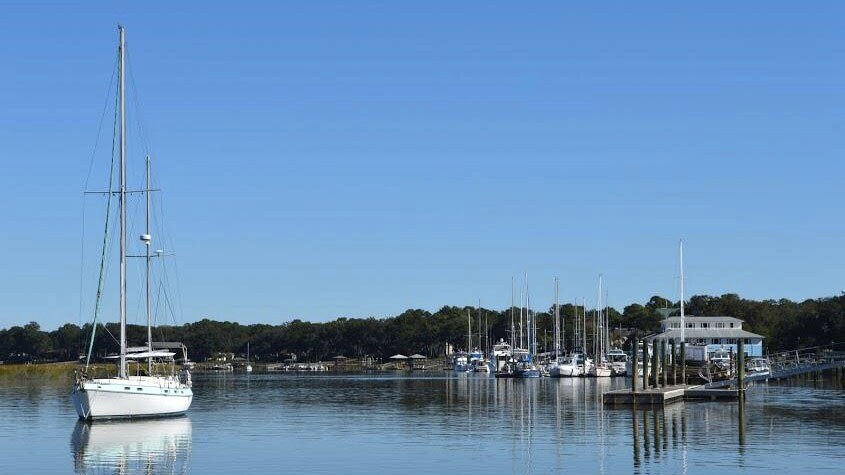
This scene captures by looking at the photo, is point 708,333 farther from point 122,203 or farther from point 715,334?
point 122,203

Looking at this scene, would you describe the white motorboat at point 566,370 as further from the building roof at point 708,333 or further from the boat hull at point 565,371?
the building roof at point 708,333

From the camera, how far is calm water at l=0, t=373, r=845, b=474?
46.8 metres

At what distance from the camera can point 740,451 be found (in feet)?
166

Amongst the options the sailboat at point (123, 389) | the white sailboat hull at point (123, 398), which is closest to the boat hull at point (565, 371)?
the sailboat at point (123, 389)

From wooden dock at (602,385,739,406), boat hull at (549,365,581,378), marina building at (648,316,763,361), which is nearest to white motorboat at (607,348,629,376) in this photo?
boat hull at (549,365,581,378)

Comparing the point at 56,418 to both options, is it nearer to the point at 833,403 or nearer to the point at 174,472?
the point at 174,472

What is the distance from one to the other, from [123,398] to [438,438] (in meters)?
17.8

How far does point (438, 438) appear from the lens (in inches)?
2291

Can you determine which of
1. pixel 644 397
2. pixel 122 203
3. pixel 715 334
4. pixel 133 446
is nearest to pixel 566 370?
pixel 715 334

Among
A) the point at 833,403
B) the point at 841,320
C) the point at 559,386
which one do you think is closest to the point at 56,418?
the point at 833,403

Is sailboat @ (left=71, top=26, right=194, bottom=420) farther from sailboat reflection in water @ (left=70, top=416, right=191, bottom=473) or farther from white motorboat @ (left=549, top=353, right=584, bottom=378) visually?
white motorboat @ (left=549, top=353, right=584, bottom=378)

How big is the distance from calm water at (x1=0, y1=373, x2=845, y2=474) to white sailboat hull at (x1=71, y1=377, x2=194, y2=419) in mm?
894

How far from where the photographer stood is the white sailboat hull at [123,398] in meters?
64.3

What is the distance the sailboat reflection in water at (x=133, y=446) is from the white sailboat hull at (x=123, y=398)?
0.56 m
